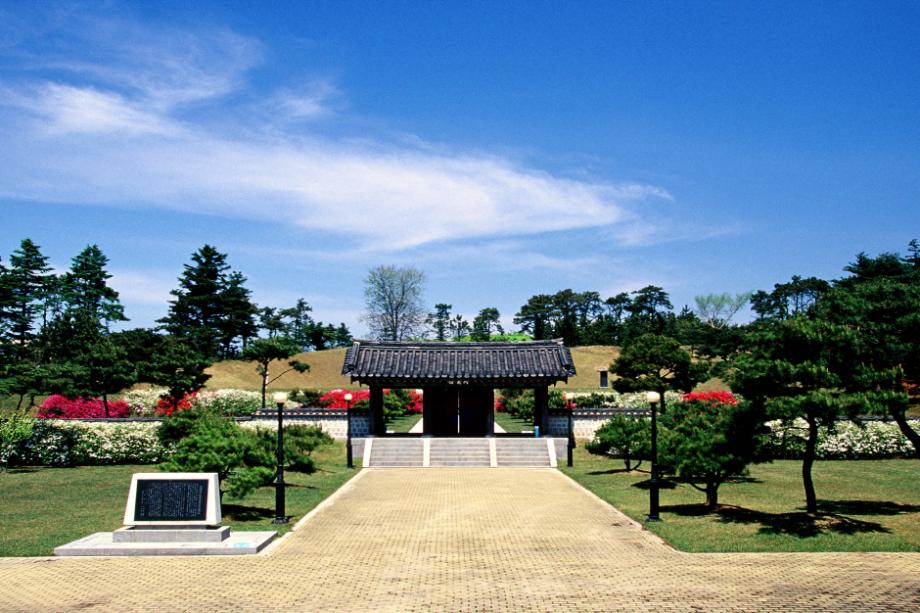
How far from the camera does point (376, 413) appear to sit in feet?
108

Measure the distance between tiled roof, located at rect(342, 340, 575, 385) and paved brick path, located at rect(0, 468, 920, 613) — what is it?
15.5 m

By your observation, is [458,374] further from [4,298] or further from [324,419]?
[4,298]

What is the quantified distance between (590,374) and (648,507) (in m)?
60.9

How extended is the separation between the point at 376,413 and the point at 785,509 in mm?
19171

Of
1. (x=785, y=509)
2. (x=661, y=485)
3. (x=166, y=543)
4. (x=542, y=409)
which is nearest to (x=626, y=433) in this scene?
(x=661, y=485)

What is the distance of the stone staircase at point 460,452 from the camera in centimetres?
2911

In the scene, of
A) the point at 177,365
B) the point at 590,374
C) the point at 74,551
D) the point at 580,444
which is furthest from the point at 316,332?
the point at 74,551

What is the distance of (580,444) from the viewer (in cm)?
3425

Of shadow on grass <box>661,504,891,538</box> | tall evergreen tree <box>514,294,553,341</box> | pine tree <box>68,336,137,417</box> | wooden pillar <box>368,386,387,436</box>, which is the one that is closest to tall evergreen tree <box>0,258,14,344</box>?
pine tree <box>68,336,137,417</box>

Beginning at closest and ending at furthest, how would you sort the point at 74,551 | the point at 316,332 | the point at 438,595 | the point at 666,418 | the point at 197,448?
the point at 438,595
the point at 74,551
the point at 197,448
the point at 666,418
the point at 316,332

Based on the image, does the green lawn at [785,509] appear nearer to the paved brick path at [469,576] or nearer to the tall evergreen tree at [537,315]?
the paved brick path at [469,576]

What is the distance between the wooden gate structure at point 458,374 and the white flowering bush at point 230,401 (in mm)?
8770

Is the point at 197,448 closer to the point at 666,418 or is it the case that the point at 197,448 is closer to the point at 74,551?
the point at 74,551

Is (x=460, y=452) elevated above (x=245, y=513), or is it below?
above
